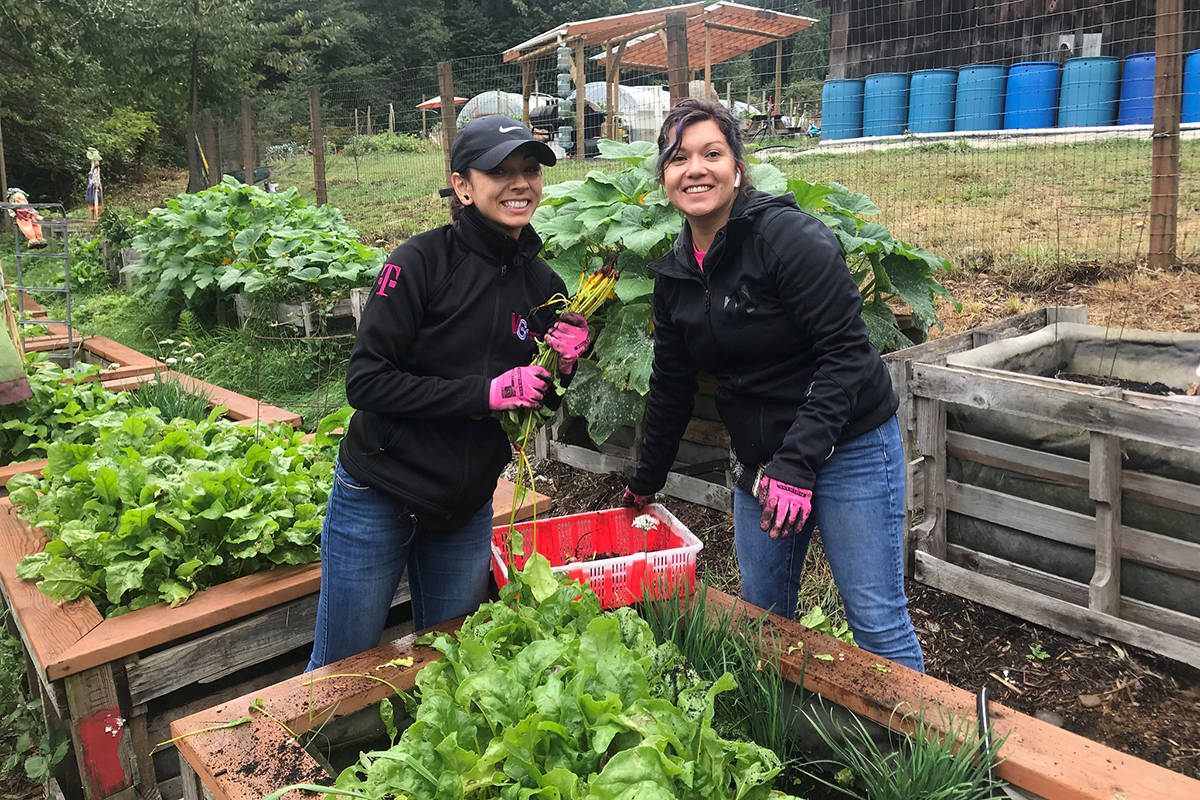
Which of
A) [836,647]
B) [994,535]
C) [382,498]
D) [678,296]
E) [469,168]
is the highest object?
[469,168]

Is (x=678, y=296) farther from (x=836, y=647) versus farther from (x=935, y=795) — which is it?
(x=935, y=795)

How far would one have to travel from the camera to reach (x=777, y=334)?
2.00m

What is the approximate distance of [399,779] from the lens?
1.33 meters

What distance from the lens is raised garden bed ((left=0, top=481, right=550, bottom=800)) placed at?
211 centimetres

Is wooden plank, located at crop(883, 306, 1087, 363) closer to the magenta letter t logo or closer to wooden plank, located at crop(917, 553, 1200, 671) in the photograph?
wooden plank, located at crop(917, 553, 1200, 671)

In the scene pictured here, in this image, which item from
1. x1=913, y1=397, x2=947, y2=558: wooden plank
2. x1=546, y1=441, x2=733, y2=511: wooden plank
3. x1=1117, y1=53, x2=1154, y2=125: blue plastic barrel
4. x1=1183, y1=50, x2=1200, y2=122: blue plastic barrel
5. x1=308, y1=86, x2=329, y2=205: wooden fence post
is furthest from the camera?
x1=1117, y1=53, x2=1154, y2=125: blue plastic barrel

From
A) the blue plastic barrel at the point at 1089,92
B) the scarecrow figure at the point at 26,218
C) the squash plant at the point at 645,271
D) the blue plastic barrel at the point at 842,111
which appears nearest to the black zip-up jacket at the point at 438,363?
the squash plant at the point at 645,271

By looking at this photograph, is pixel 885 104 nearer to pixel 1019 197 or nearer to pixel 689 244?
pixel 1019 197

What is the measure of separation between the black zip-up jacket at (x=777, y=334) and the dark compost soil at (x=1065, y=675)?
0.65 meters

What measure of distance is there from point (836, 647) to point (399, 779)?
96 cm

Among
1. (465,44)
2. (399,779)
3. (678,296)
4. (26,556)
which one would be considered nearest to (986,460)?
(678,296)

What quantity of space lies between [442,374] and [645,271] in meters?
1.69

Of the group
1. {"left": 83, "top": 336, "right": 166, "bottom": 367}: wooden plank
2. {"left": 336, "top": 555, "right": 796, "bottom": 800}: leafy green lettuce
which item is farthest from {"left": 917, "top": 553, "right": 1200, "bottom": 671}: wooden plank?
{"left": 83, "top": 336, "right": 166, "bottom": 367}: wooden plank

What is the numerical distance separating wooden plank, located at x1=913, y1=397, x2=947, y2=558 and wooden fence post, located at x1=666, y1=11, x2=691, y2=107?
104 inches
